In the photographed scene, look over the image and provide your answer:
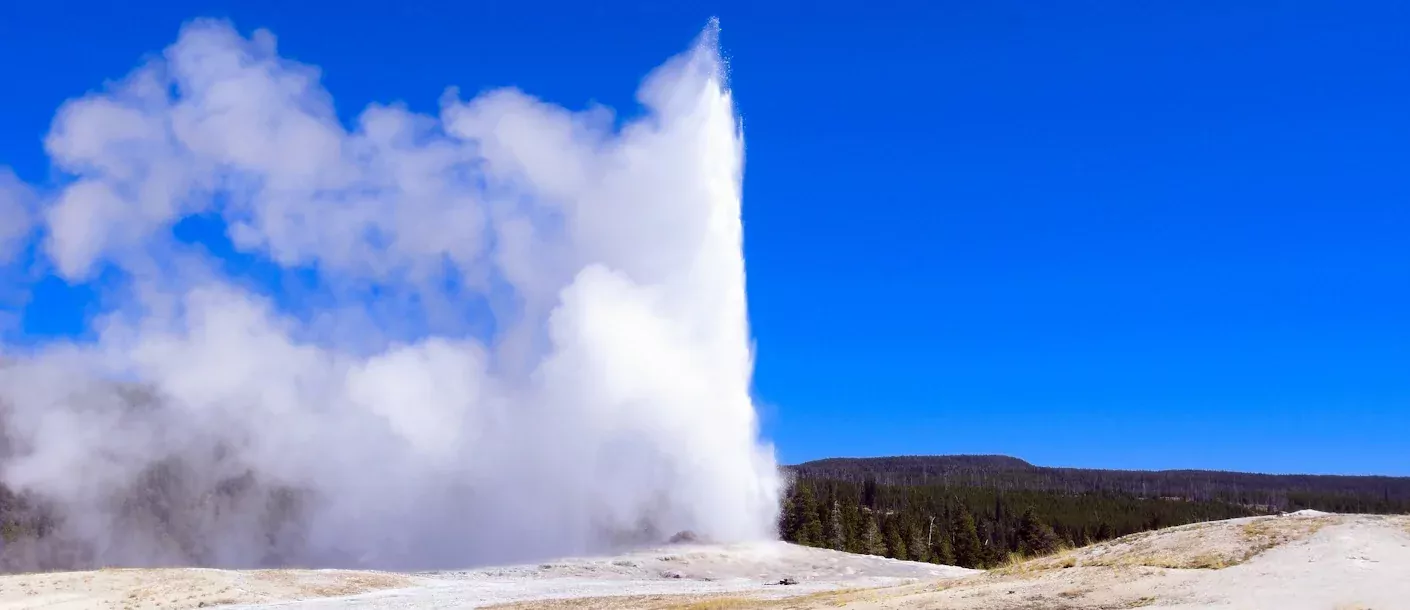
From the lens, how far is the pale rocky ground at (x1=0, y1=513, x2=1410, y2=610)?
16.4 m

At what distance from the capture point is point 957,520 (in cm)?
7919

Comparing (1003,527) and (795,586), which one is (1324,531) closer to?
(795,586)

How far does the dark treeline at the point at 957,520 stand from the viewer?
68.9 metres

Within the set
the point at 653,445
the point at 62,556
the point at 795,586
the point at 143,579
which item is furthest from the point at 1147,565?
the point at 62,556

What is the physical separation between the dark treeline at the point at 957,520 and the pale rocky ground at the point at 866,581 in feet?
74.9

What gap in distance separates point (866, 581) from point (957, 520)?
48.9 m

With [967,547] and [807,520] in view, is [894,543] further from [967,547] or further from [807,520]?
[967,547]

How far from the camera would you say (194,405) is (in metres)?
81.0

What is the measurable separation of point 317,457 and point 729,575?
4040cm

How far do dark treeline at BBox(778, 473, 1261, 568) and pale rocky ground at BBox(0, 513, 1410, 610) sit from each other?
2283cm

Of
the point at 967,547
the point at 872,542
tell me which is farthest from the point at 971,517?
the point at 872,542

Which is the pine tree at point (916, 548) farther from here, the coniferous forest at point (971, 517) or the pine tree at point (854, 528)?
the pine tree at point (854, 528)

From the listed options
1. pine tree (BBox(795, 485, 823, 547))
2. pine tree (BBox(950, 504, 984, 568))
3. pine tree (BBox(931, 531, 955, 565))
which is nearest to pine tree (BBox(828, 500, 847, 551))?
pine tree (BBox(795, 485, 823, 547))

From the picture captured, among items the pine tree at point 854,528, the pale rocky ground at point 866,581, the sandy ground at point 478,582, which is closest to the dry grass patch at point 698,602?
the pale rocky ground at point 866,581
